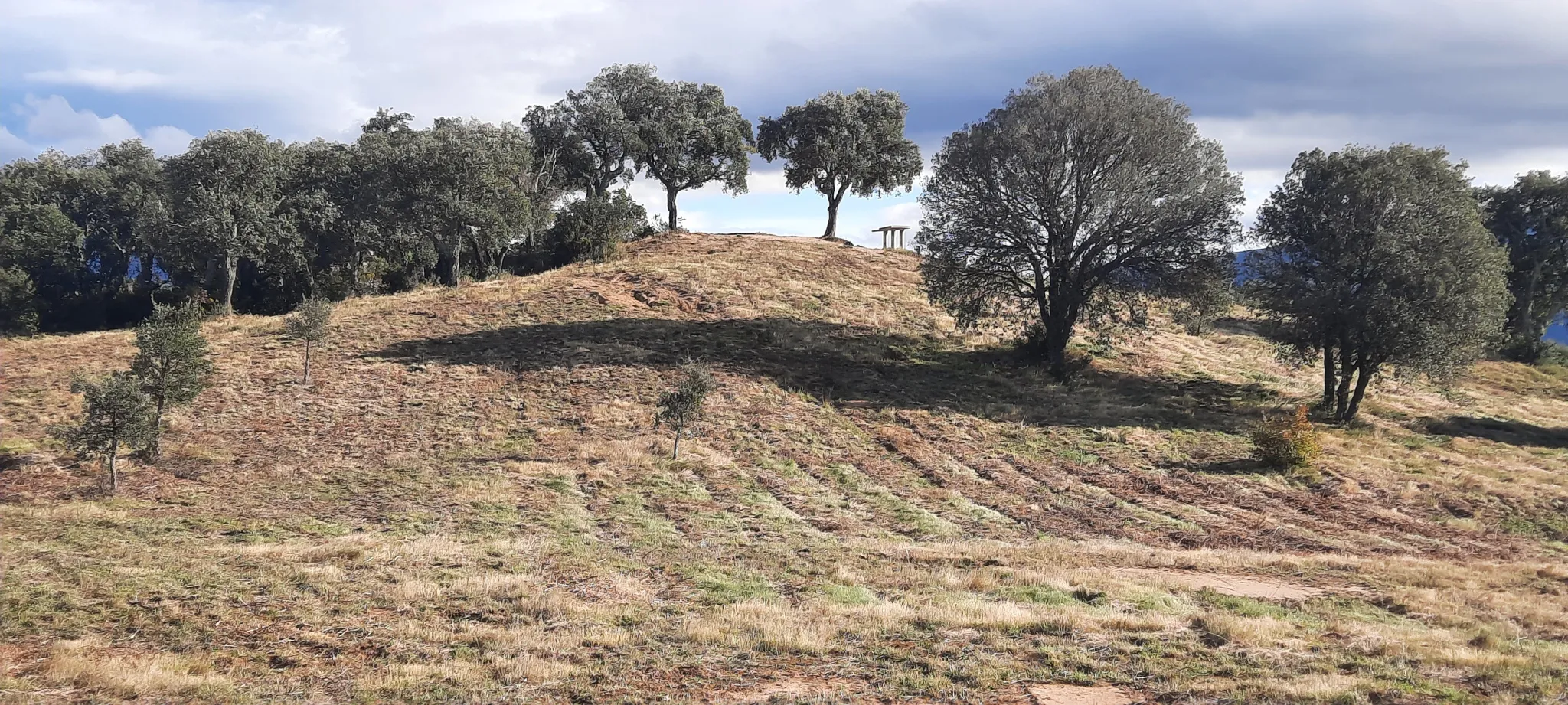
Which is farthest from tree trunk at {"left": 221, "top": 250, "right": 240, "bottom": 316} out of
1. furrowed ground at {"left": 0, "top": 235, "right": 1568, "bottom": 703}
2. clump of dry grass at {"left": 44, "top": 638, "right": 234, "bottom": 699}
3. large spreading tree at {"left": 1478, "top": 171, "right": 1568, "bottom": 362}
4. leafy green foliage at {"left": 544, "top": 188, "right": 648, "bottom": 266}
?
large spreading tree at {"left": 1478, "top": 171, "right": 1568, "bottom": 362}

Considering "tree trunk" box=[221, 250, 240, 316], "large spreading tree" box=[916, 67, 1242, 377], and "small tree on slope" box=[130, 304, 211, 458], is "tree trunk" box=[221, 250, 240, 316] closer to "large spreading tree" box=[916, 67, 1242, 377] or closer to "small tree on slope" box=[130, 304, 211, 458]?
"small tree on slope" box=[130, 304, 211, 458]

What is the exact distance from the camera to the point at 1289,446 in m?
27.1

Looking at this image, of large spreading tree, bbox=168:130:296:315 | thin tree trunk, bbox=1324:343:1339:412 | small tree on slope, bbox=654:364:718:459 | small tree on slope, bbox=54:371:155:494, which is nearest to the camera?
small tree on slope, bbox=54:371:155:494

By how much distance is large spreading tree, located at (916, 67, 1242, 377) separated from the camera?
36.7 metres

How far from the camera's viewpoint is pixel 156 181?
64938 mm

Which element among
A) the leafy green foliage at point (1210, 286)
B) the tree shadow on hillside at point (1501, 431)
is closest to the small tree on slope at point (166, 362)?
the leafy green foliage at point (1210, 286)

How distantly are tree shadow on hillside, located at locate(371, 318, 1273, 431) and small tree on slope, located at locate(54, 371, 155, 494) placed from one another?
14.4 meters

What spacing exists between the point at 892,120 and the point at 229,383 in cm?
5189

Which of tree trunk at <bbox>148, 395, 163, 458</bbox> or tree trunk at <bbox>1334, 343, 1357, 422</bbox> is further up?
tree trunk at <bbox>1334, 343, 1357, 422</bbox>

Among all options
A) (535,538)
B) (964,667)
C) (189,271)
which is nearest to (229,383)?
(535,538)

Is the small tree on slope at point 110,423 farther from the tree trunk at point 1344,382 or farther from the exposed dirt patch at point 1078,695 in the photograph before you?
the tree trunk at point 1344,382

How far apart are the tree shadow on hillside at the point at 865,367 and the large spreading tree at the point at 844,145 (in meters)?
25.6

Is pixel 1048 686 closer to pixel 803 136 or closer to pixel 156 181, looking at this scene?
pixel 803 136

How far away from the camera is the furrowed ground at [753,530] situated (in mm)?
10438
